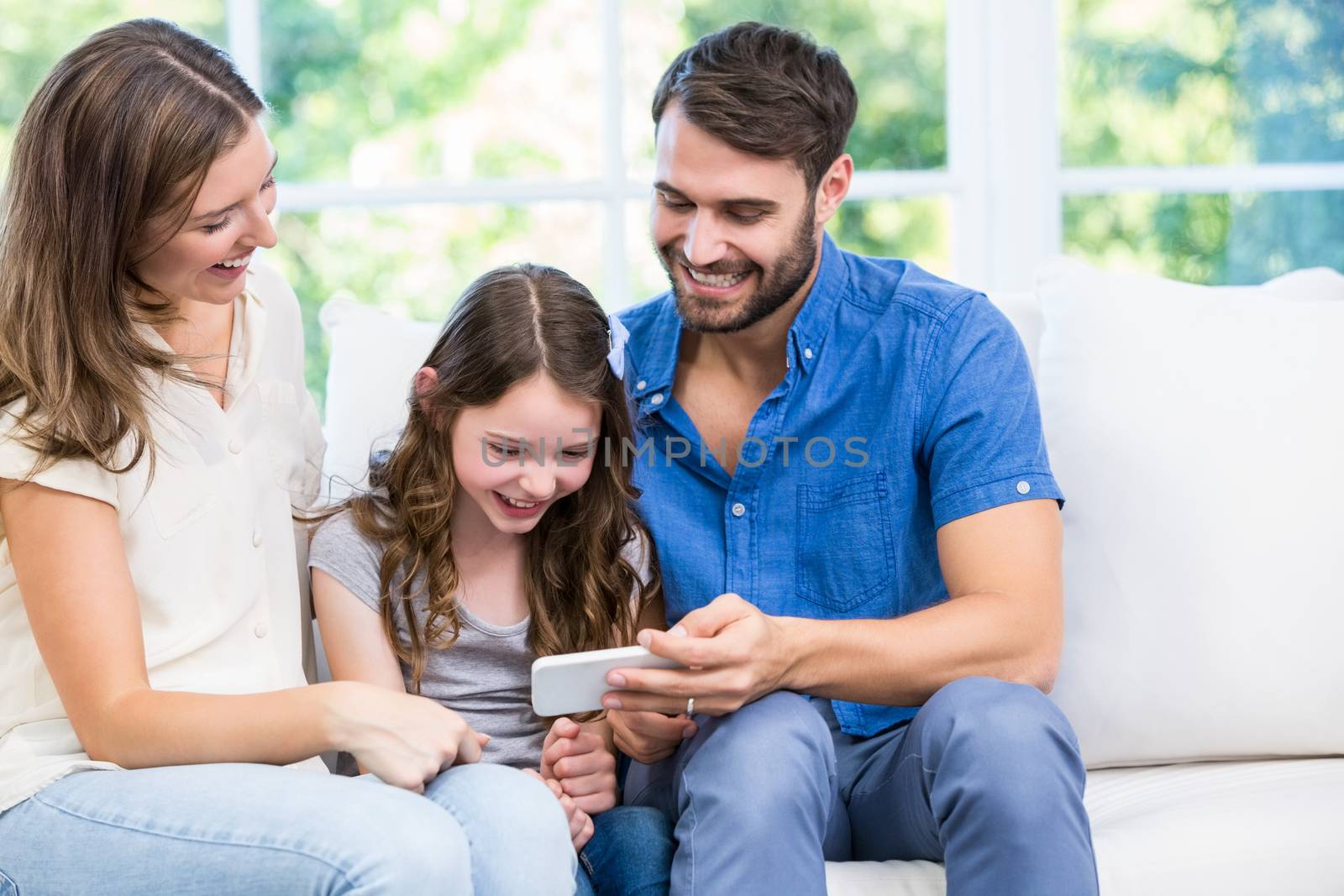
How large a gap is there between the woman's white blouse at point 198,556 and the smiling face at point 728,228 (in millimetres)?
531

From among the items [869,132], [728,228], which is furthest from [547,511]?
[869,132]

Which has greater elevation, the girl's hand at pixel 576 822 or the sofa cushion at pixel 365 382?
the sofa cushion at pixel 365 382

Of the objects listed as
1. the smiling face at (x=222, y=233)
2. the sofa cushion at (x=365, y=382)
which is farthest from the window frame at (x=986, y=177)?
the smiling face at (x=222, y=233)

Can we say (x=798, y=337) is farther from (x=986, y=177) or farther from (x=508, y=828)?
(x=986, y=177)

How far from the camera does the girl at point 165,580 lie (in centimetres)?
106

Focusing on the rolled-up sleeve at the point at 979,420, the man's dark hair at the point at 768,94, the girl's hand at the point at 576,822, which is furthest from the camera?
the man's dark hair at the point at 768,94

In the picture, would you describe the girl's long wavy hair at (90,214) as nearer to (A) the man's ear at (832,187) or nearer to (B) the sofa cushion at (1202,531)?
(A) the man's ear at (832,187)

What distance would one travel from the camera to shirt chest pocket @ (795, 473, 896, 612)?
1.56 m

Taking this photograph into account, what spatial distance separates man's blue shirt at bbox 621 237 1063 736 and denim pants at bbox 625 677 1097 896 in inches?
10.7

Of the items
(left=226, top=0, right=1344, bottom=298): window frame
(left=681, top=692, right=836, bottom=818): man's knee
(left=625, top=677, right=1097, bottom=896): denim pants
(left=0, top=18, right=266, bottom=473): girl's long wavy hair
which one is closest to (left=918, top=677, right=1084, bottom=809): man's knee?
(left=625, top=677, right=1097, bottom=896): denim pants

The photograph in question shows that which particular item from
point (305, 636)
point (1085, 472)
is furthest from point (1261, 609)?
point (305, 636)

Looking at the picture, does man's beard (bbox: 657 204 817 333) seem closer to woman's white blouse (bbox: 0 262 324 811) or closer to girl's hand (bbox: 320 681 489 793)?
woman's white blouse (bbox: 0 262 324 811)

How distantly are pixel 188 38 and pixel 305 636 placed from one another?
2.29ft

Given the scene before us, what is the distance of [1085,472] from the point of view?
1.64m
